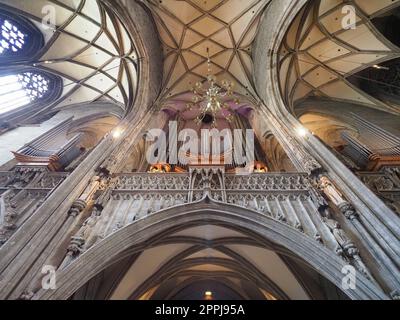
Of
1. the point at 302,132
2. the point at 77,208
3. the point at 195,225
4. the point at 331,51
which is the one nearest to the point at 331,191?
the point at 302,132

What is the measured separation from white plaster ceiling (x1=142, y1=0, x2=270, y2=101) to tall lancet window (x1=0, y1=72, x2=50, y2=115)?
6527 millimetres

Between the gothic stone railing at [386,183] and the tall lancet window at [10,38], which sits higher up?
the tall lancet window at [10,38]

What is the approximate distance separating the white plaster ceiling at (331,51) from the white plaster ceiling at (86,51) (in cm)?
764

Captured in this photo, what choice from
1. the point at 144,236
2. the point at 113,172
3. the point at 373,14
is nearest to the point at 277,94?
the point at 373,14

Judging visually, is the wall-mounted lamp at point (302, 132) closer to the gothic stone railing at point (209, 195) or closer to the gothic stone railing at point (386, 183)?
the gothic stone railing at point (209, 195)

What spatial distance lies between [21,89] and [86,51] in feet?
12.6

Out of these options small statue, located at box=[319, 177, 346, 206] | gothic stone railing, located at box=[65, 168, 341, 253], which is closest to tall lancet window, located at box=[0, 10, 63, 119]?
gothic stone railing, located at box=[65, 168, 341, 253]

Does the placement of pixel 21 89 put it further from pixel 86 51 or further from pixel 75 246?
pixel 75 246

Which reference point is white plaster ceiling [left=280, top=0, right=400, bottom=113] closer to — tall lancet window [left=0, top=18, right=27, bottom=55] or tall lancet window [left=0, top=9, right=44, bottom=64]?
tall lancet window [left=0, top=9, right=44, bottom=64]

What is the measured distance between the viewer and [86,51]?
1256cm

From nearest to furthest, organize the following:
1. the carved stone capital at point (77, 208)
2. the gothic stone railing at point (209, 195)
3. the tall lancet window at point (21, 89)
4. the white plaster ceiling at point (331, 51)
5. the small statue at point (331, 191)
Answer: the gothic stone railing at point (209, 195) < the carved stone capital at point (77, 208) < the small statue at point (331, 191) < the white plaster ceiling at point (331, 51) < the tall lancet window at point (21, 89)

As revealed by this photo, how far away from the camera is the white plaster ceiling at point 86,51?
10984mm

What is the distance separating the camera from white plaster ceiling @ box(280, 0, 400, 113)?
10633mm

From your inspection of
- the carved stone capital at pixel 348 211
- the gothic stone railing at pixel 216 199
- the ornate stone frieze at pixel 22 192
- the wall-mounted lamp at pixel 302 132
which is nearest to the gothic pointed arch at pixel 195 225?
the gothic stone railing at pixel 216 199
